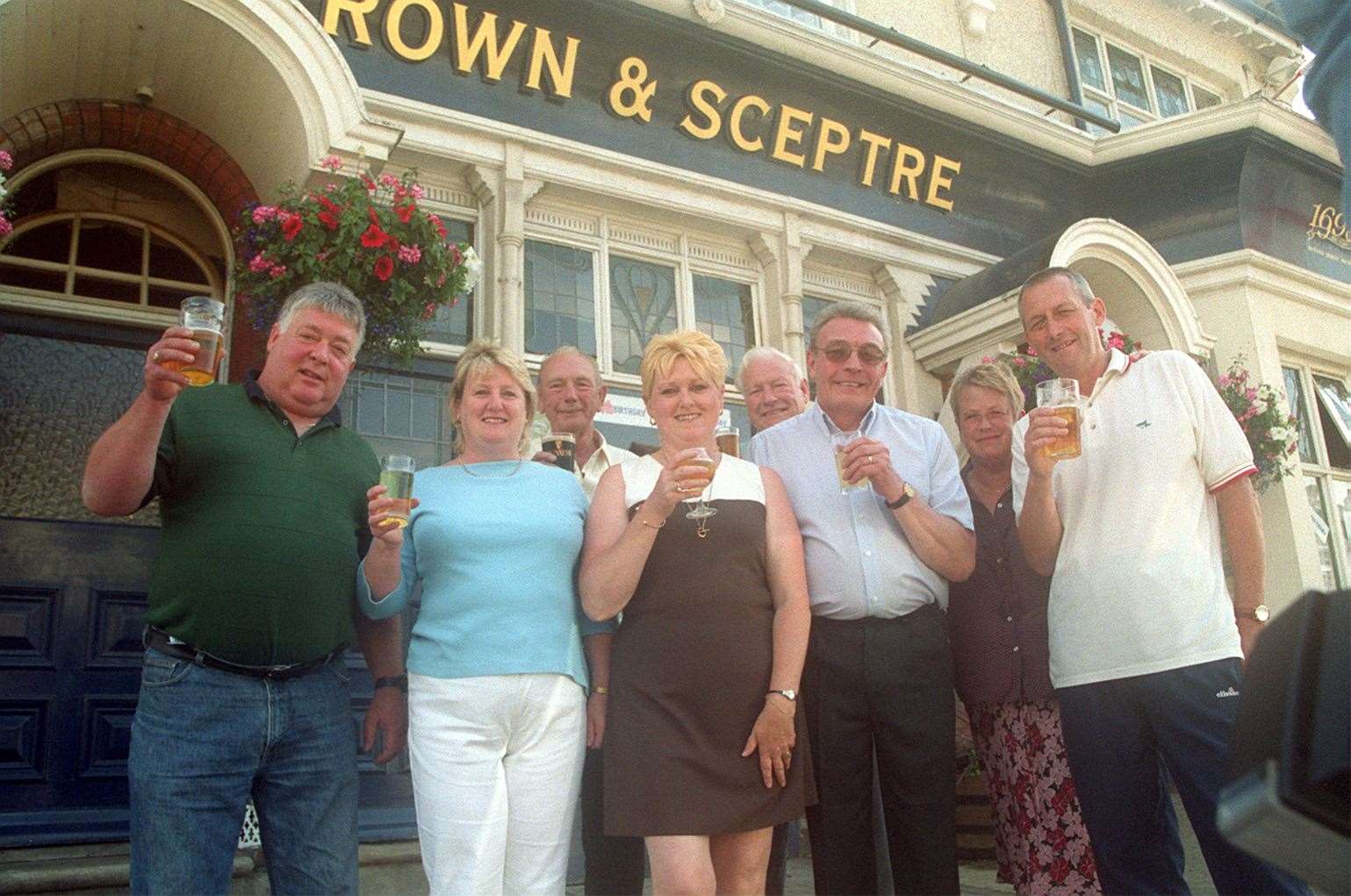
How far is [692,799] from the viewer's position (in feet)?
7.16

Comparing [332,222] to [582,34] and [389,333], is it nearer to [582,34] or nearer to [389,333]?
[389,333]

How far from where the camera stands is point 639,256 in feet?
21.5

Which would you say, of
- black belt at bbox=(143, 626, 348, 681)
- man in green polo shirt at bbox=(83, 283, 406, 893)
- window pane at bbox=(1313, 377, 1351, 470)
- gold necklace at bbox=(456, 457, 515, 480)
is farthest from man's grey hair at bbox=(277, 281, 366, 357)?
window pane at bbox=(1313, 377, 1351, 470)

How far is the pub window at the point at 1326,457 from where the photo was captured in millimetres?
8461

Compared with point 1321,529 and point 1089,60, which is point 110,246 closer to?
point 1089,60

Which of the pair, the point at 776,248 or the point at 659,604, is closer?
the point at 659,604

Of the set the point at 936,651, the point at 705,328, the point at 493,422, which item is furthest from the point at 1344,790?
the point at 705,328

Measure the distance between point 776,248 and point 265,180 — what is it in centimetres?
352

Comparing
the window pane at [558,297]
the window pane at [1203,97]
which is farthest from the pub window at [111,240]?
the window pane at [1203,97]

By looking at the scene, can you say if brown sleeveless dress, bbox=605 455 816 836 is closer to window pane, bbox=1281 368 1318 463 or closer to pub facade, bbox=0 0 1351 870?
pub facade, bbox=0 0 1351 870

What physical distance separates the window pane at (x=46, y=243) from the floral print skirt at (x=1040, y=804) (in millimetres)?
5300

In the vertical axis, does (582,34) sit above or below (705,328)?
above

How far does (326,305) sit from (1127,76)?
10622mm

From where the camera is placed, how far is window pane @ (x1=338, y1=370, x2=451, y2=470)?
5246 millimetres
